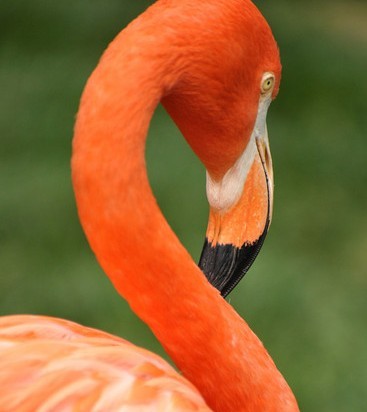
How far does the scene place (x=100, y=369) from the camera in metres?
1.67

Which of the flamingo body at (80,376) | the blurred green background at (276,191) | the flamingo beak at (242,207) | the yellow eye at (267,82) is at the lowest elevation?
the blurred green background at (276,191)

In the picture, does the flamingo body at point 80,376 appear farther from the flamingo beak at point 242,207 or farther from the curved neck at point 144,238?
the flamingo beak at point 242,207

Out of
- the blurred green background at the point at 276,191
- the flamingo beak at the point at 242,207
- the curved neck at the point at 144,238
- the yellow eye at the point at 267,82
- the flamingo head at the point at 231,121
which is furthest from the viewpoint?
the blurred green background at the point at 276,191

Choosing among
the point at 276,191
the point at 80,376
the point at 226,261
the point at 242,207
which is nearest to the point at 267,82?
the point at 242,207

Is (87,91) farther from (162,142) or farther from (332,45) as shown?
(332,45)

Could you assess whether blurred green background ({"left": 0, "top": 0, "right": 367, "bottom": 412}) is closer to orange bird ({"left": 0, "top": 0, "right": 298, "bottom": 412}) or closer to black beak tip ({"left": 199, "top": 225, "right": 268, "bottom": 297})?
black beak tip ({"left": 199, "top": 225, "right": 268, "bottom": 297})

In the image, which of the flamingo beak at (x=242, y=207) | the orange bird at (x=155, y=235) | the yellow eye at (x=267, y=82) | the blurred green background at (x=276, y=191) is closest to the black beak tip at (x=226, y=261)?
the flamingo beak at (x=242, y=207)

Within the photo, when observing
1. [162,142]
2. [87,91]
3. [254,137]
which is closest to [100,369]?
[87,91]

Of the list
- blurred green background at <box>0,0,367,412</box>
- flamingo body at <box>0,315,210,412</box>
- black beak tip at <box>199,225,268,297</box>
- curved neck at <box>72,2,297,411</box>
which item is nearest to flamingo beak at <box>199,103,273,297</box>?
black beak tip at <box>199,225,268,297</box>

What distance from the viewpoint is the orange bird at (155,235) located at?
158cm

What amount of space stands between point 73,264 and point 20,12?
182cm

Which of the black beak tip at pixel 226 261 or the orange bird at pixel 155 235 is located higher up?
the orange bird at pixel 155 235

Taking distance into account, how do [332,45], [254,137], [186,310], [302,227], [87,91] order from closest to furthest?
[87,91], [186,310], [254,137], [302,227], [332,45]

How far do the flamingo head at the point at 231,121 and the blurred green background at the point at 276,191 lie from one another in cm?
124
